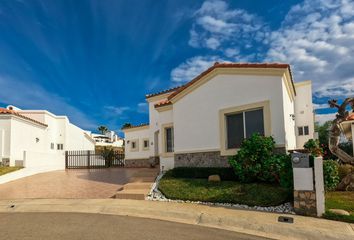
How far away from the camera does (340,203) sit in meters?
9.15

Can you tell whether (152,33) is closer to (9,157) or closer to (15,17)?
(15,17)

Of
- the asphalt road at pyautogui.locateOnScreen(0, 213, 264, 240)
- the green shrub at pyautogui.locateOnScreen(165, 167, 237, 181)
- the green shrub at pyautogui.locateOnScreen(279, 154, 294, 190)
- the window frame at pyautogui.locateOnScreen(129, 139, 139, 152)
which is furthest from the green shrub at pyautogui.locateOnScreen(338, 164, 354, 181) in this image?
the window frame at pyautogui.locateOnScreen(129, 139, 139, 152)

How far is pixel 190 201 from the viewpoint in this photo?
34.8 ft

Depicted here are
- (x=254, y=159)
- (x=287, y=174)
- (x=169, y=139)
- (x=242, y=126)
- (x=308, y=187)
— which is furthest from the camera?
(x=169, y=139)

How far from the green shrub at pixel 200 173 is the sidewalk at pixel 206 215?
3043 millimetres

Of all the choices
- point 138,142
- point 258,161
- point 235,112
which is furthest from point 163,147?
point 138,142

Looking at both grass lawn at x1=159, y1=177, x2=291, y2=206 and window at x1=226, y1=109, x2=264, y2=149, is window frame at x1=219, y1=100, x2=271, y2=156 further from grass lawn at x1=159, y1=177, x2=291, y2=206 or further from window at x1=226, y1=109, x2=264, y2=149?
Result: grass lawn at x1=159, y1=177, x2=291, y2=206

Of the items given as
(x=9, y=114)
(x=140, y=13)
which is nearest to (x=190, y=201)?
(x=140, y=13)

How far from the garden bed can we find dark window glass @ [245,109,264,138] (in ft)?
8.38

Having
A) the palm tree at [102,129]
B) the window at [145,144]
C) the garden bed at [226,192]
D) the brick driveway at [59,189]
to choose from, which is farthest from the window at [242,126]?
the palm tree at [102,129]

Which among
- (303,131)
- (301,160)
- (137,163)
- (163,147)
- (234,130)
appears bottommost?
(137,163)

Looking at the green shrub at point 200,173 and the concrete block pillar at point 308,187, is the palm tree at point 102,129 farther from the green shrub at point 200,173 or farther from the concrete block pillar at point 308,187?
the concrete block pillar at point 308,187

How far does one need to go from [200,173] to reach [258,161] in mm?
3306

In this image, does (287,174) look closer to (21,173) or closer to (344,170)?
(344,170)
